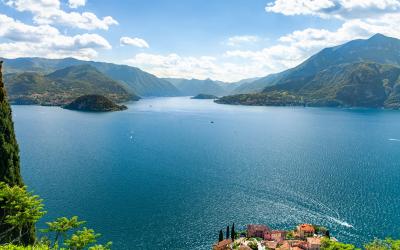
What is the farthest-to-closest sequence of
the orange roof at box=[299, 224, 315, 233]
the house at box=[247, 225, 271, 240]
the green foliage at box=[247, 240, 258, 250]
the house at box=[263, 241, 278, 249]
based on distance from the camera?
the orange roof at box=[299, 224, 315, 233], the house at box=[247, 225, 271, 240], the green foliage at box=[247, 240, 258, 250], the house at box=[263, 241, 278, 249]

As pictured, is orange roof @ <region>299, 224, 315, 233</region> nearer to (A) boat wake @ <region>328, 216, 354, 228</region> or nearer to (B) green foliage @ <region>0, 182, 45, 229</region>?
(A) boat wake @ <region>328, 216, 354, 228</region>

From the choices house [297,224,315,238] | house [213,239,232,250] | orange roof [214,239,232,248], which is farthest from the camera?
house [297,224,315,238]

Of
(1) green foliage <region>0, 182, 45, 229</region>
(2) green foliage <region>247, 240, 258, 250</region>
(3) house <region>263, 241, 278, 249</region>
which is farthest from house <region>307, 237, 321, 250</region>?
(1) green foliage <region>0, 182, 45, 229</region>

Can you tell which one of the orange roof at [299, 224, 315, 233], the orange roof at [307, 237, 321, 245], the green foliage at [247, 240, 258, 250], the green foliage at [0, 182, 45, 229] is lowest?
the green foliage at [247, 240, 258, 250]

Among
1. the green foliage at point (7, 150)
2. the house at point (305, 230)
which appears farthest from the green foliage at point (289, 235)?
the green foliage at point (7, 150)

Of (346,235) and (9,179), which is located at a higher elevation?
(9,179)

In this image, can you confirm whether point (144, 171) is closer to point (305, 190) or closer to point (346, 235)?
point (305, 190)

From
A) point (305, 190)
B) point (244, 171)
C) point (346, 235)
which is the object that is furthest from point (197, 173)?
point (346, 235)

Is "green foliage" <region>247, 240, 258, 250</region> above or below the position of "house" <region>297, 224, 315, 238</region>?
below

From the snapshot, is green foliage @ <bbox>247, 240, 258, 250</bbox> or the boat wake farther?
the boat wake
